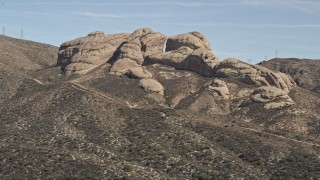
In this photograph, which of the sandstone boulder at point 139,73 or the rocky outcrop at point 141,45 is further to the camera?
the rocky outcrop at point 141,45

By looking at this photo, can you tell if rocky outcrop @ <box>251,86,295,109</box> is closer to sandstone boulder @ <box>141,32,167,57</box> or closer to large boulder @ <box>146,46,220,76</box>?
large boulder @ <box>146,46,220,76</box>

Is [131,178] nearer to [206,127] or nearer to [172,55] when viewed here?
[206,127]

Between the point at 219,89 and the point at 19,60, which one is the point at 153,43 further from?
the point at 19,60

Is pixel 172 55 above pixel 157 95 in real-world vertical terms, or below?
above

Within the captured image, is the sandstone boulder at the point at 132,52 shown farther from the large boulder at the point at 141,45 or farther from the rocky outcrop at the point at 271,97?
the rocky outcrop at the point at 271,97

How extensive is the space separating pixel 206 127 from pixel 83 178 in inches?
1230

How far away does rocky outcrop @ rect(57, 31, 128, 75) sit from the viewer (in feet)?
456

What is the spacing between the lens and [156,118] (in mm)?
89875

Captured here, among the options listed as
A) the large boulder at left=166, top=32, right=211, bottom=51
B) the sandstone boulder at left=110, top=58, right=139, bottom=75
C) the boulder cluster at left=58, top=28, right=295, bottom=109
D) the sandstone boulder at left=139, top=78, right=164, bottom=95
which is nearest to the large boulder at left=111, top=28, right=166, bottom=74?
the boulder cluster at left=58, top=28, right=295, bottom=109

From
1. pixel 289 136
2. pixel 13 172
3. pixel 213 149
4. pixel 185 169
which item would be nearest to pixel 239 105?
pixel 289 136

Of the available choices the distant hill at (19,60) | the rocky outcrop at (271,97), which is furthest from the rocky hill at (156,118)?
the distant hill at (19,60)

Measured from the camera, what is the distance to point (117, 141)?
258ft

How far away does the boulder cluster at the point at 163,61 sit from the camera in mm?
118125

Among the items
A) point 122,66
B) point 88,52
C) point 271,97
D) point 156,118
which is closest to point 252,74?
point 271,97
